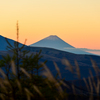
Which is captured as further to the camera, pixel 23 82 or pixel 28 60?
pixel 28 60

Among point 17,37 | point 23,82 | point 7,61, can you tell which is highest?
point 17,37

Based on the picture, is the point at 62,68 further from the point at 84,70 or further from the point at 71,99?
the point at 71,99

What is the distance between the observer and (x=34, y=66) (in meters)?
17.0

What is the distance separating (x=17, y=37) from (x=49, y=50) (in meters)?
145

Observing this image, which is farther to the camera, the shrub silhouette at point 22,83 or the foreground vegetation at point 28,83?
the shrub silhouette at point 22,83

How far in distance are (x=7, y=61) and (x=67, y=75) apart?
82.5m

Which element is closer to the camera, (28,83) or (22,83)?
(28,83)

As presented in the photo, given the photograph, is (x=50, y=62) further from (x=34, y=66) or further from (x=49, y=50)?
(x=34, y=66)

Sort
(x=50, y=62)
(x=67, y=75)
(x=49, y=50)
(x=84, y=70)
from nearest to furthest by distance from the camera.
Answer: (x=67, y=75), (x=84, y=70), (x=50, y=62), (x=49, y=50)

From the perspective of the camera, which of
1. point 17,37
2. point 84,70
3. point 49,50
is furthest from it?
point 49,50

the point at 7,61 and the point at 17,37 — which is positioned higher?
the point at 17,37

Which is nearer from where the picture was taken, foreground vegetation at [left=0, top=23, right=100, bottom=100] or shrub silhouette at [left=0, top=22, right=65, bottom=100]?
foreground vegetation at [left=0, top=23, right=100, bottom=100]

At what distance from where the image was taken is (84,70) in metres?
104

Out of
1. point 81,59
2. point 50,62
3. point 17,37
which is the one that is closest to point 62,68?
point 50,62
